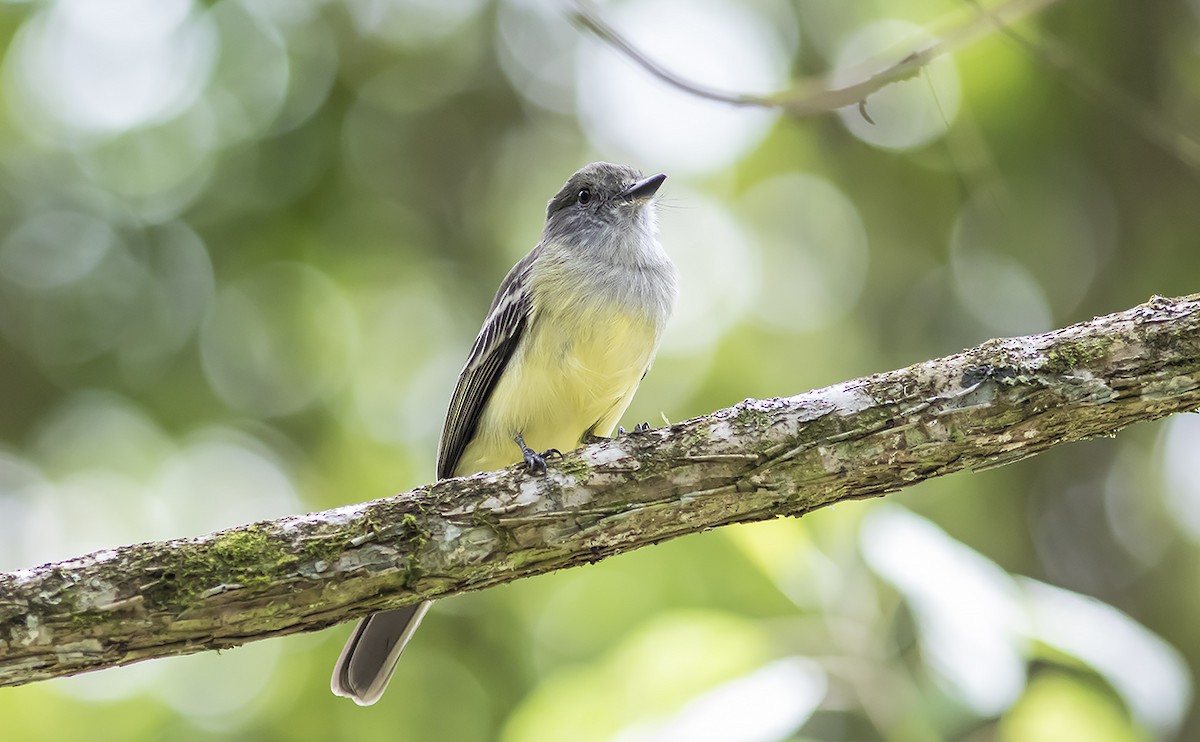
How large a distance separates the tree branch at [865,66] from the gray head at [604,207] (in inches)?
56.9

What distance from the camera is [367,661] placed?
402 centimetres

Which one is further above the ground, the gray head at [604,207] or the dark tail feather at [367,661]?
the gray head at [604,207]

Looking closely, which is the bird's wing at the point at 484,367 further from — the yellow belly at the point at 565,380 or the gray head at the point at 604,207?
the gray head at the point at 604,207

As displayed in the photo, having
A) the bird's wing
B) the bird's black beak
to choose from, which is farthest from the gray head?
the bird's wing

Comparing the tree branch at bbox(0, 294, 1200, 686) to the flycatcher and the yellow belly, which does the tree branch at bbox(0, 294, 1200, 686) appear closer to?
the flycatcher

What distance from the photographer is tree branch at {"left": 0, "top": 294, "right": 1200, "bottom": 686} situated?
2.73m

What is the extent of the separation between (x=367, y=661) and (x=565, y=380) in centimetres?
126

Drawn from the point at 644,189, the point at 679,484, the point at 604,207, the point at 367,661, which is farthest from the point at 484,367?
the point at 679,484

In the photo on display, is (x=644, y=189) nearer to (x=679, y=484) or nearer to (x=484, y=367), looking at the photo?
(x=484, y=367)

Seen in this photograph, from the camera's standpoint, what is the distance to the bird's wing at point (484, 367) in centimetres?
455

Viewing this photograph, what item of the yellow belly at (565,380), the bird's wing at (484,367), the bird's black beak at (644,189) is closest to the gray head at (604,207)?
the bird's black beak at (644,189)

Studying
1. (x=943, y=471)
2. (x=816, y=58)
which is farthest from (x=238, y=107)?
(x=943, y=471)

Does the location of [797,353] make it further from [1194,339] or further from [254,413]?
[1194,339]

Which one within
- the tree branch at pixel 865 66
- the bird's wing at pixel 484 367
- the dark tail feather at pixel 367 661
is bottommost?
the dark tail feather at pixel 367 661
